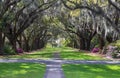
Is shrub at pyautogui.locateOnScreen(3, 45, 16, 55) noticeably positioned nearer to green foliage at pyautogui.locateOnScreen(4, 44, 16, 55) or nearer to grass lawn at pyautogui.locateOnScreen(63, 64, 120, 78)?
green foliage at pyautogui.locateOnScreen(4, 44, 16, 55)

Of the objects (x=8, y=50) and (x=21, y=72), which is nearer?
(x=21, y=72)

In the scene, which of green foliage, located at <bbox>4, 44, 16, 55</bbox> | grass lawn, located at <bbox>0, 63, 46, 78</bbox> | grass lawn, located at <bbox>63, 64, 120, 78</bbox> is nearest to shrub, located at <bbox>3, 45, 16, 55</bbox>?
green foliage, located at <bbox>4, 44, 16, 55</bbox>

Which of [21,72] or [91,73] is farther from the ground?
[21,72]

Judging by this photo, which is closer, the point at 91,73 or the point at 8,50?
the point at 91,73

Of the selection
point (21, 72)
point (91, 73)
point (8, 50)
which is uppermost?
point (8, 50)

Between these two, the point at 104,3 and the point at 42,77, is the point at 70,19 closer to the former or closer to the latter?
the point at 104,3

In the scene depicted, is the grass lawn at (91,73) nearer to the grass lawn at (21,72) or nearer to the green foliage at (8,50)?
the grass lawn at (21,72)

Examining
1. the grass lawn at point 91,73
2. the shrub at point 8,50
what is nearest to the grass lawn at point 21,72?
the grass lawn at point 91,73

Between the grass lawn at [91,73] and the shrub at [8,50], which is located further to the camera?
the shrub at [8,50]

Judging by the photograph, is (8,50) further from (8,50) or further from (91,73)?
(91,73)

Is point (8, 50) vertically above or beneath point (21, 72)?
above

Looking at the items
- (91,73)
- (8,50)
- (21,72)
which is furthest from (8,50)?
(91,73)

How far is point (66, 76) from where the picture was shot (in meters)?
16.8

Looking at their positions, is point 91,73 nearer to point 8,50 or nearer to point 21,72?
point 21,72
